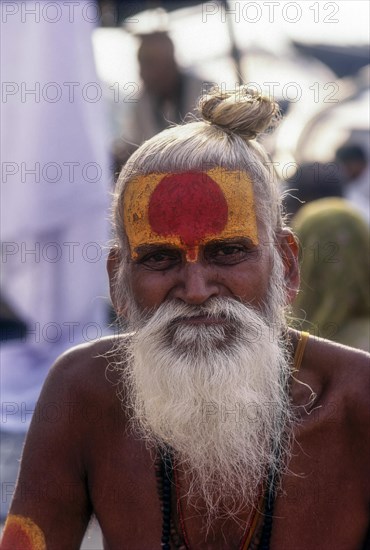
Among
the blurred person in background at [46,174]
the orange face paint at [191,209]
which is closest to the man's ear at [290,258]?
the orange face paint at [191,209]

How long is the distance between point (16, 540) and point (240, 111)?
155 cm

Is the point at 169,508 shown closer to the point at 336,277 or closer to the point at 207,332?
the point at 207,332

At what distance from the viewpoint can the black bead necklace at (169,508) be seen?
3160 millimetres

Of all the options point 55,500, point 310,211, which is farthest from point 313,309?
point 55,500

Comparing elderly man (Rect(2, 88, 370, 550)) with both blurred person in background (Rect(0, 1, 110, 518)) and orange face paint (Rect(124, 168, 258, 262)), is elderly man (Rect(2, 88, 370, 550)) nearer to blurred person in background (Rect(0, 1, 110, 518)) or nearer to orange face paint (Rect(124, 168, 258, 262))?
orange face paint (Rect(124, 168, 258, 262))

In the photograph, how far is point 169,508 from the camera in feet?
10.6

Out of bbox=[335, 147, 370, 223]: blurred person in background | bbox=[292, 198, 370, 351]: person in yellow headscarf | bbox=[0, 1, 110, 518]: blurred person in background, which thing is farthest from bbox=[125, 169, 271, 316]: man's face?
bbox=[335, 147, 370, 223]: blurred person in background

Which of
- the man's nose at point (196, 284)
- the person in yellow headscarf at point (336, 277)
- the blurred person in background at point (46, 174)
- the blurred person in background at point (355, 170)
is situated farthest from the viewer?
the blurred person in background at point (355, 170)

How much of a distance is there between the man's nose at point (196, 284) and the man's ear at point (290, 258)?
1.36 ft

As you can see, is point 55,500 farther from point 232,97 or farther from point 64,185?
point 64,185

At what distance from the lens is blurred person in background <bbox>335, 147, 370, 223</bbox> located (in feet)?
28.2

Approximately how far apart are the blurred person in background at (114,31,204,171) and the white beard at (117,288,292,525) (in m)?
4.38

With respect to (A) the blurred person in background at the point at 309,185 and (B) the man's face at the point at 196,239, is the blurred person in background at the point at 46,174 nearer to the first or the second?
(A) the blurred person in background at the point at 309,185

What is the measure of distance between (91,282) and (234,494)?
284cm
